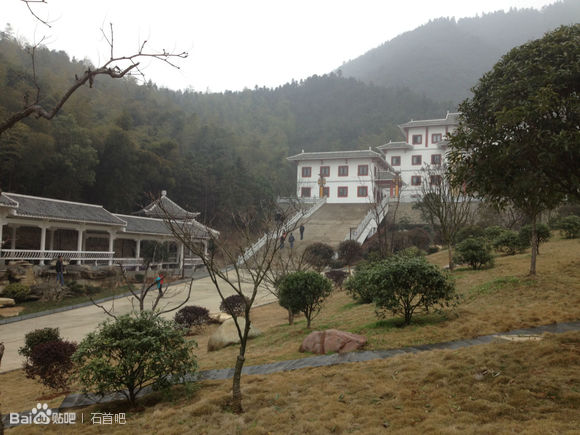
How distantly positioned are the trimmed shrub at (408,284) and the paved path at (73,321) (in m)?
5.11

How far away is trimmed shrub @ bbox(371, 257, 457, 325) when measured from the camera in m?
7.27

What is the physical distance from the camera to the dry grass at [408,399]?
3.98 metres

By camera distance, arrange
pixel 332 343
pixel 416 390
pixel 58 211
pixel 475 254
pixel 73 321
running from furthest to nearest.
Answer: pixel 58 211
pixel 73 321
pixel 475 254
pixel 332 343
pixel 416 390

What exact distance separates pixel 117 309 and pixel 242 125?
5473 cm

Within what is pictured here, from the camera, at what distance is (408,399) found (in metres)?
4.55

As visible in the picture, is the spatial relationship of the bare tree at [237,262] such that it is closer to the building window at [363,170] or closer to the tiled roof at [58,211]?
the tiled roof at [58,211]

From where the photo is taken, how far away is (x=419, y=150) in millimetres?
44469

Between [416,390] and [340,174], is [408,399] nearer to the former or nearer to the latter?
[416,390]

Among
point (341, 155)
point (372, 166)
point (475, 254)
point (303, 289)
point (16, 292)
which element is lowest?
point (16, 292)

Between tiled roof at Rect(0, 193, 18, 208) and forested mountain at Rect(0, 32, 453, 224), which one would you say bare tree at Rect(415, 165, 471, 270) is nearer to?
forested mountain at Rect(0, 32, 453, 224)

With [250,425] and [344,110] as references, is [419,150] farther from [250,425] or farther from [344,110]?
[250,425]

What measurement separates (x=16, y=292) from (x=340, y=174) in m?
31.5

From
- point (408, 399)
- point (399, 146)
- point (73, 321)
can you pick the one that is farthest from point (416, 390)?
point (399, 146)

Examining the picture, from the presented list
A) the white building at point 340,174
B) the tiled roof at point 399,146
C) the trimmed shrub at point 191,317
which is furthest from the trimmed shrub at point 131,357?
the tiled roof at point 399,146
